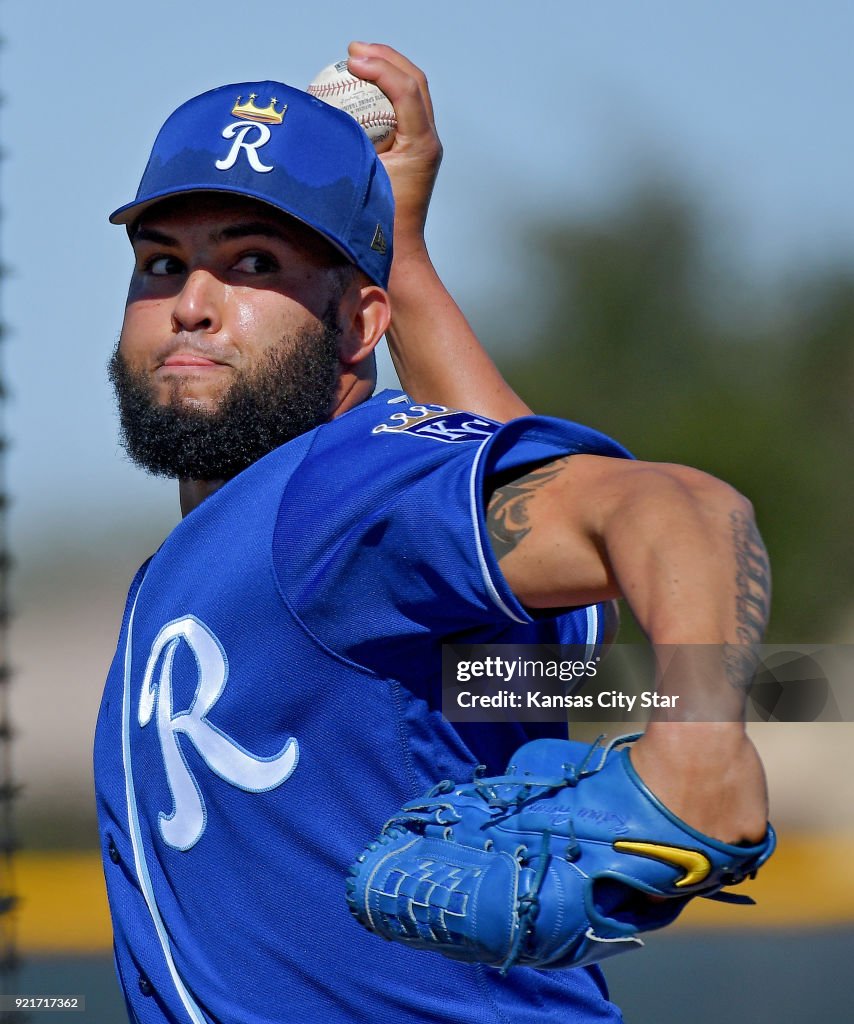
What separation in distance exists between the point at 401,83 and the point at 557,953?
160 centimetres

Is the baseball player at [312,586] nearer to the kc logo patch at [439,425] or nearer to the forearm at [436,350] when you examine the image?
the kc logo patch at [439,425]

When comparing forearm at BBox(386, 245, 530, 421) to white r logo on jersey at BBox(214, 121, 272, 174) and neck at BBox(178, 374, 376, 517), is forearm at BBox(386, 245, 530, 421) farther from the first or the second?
white r logo on jersey at BBox(214, 121, 272, 174)

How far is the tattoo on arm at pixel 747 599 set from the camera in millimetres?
1003

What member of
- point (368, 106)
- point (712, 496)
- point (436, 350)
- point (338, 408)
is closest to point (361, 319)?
point (338, 408)

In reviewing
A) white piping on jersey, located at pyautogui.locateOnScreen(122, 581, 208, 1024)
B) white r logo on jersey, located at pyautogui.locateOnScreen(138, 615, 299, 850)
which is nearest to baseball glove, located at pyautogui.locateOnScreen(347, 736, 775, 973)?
white r logo on jersey, located at pyautogui.locateOnScreen(138, 615, 299, 850)

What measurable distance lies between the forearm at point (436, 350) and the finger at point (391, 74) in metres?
0.23

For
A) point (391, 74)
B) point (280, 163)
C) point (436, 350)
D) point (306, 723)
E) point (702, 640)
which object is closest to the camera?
point (702, 640)

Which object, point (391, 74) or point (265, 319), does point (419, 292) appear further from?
point (265, 319)

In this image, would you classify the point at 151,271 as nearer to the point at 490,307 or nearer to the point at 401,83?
the point at 401,83

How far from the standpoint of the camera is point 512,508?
3.86 ft

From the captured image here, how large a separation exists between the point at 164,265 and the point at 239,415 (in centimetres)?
23

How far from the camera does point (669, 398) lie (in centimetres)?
1655

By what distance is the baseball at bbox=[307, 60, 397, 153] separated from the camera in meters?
2.29

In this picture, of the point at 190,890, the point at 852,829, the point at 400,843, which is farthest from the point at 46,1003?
the point at 852,829
